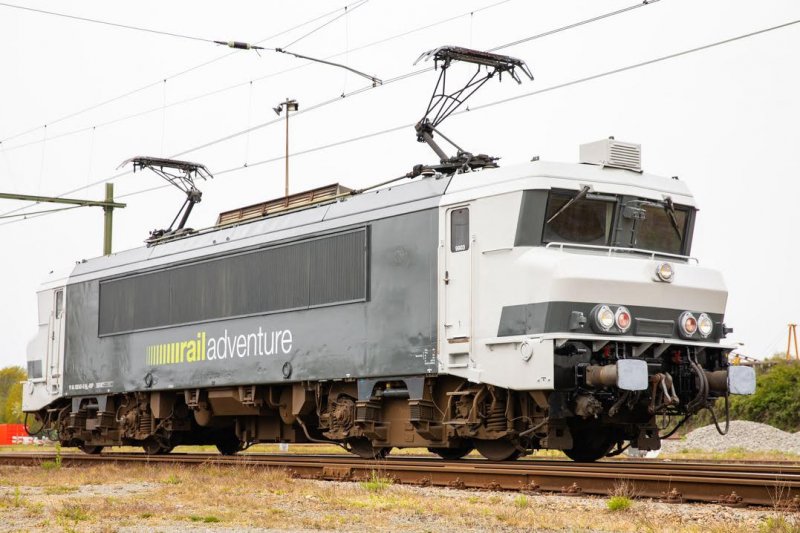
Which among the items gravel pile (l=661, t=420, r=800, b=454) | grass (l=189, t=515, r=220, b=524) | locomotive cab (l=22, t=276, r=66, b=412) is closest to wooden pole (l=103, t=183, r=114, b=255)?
locomotive cab (l=22, t=276, r=66, b=412)

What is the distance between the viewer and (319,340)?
16.4 meters

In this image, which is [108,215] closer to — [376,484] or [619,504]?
[376,484]

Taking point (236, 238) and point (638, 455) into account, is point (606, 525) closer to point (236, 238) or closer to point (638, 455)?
point (236, 238)

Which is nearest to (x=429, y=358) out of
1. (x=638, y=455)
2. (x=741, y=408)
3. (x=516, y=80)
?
(x=516, y=80)

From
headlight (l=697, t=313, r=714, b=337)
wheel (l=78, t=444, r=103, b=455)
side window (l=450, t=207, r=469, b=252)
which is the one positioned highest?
side window (l=450, t=207, r=469, b=252)

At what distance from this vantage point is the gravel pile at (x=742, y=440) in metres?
25.4

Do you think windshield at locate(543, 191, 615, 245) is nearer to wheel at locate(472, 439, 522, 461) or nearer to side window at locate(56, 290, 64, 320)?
wheel at locate(472, 439, 522, 461)

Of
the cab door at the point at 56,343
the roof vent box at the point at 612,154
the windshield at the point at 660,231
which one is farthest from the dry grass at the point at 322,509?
the cab door at the point at 56,343

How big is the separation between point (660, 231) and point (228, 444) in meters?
11.0

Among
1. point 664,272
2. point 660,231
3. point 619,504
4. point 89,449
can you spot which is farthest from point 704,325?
point 89,449

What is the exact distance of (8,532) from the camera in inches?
347

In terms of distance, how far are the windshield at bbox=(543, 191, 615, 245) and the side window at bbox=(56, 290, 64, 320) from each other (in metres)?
14.1

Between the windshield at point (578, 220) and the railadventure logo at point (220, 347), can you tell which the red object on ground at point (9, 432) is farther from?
the windshield at point (578, 220)

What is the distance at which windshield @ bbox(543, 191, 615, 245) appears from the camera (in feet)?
44.5
